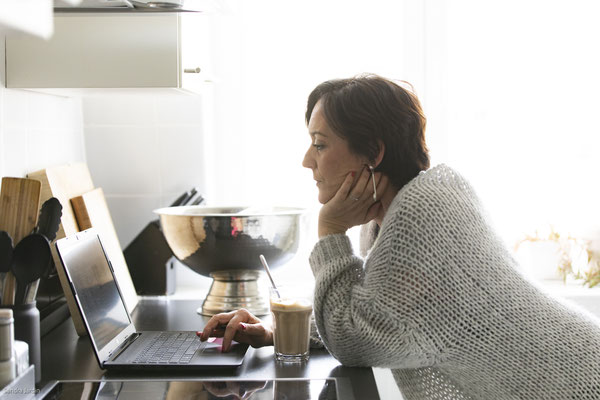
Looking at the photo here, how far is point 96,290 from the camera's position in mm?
1501

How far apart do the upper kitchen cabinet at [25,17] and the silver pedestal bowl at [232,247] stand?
1.03m

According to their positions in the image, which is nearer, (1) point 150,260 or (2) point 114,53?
(2) point 114,53

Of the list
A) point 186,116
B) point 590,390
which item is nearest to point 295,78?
point 186,116

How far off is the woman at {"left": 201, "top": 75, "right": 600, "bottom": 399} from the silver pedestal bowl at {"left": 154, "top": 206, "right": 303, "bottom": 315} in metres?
0.45

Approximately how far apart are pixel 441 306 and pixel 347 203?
324mm

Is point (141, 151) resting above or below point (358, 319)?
above

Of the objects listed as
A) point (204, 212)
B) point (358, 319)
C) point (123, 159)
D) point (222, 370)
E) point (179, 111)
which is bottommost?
point (222, 370)

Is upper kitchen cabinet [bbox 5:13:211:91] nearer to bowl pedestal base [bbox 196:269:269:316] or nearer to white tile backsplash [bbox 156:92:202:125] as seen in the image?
bowl pedestal base [bbox 196:269:269:316]

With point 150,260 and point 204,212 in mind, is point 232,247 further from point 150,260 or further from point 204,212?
point 150,260

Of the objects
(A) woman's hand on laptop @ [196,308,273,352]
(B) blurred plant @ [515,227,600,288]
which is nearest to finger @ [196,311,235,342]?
(A) woman's hand on laptop @ [196,308,273,352]

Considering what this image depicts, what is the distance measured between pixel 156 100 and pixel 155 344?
1.11m

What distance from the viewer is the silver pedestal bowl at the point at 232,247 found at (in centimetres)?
197

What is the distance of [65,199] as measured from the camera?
6.28ft

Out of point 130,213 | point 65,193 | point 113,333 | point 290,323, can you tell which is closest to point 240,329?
point 290,323
